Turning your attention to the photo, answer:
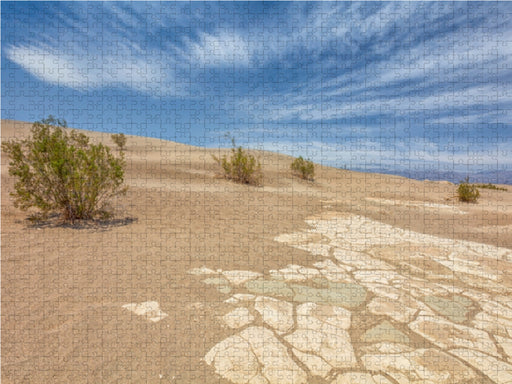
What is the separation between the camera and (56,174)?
17.5 ft

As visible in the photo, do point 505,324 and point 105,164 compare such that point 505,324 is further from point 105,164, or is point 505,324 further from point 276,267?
point 105,164

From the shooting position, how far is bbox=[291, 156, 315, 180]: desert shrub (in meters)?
17.0

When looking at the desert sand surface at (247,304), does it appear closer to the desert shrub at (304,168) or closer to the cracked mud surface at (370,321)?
the cracked mud surface at (370,321)

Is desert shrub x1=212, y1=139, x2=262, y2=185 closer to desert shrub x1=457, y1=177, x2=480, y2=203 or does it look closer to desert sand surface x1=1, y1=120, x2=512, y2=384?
desert sand surface x1=1, y1=120, x2=512, y2=384

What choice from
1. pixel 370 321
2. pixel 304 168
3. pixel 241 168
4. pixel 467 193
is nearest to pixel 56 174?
pixel 370 321

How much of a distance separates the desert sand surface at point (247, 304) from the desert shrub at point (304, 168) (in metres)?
11.2

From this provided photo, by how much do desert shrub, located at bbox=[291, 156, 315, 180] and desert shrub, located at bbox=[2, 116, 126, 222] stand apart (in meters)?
13.0

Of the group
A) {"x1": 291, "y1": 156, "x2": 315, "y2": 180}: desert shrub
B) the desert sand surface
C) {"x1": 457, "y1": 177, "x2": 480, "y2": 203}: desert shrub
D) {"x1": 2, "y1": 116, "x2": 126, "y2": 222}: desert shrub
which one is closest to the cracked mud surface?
the desert sand surface

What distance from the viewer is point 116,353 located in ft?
6.97

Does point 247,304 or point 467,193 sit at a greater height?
point 467,193

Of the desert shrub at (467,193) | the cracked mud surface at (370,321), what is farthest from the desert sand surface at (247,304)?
the desert shrub at (467,193)

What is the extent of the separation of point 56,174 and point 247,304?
4.78 meters

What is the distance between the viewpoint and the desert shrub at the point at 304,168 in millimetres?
17047

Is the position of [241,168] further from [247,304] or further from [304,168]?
[247,304]
